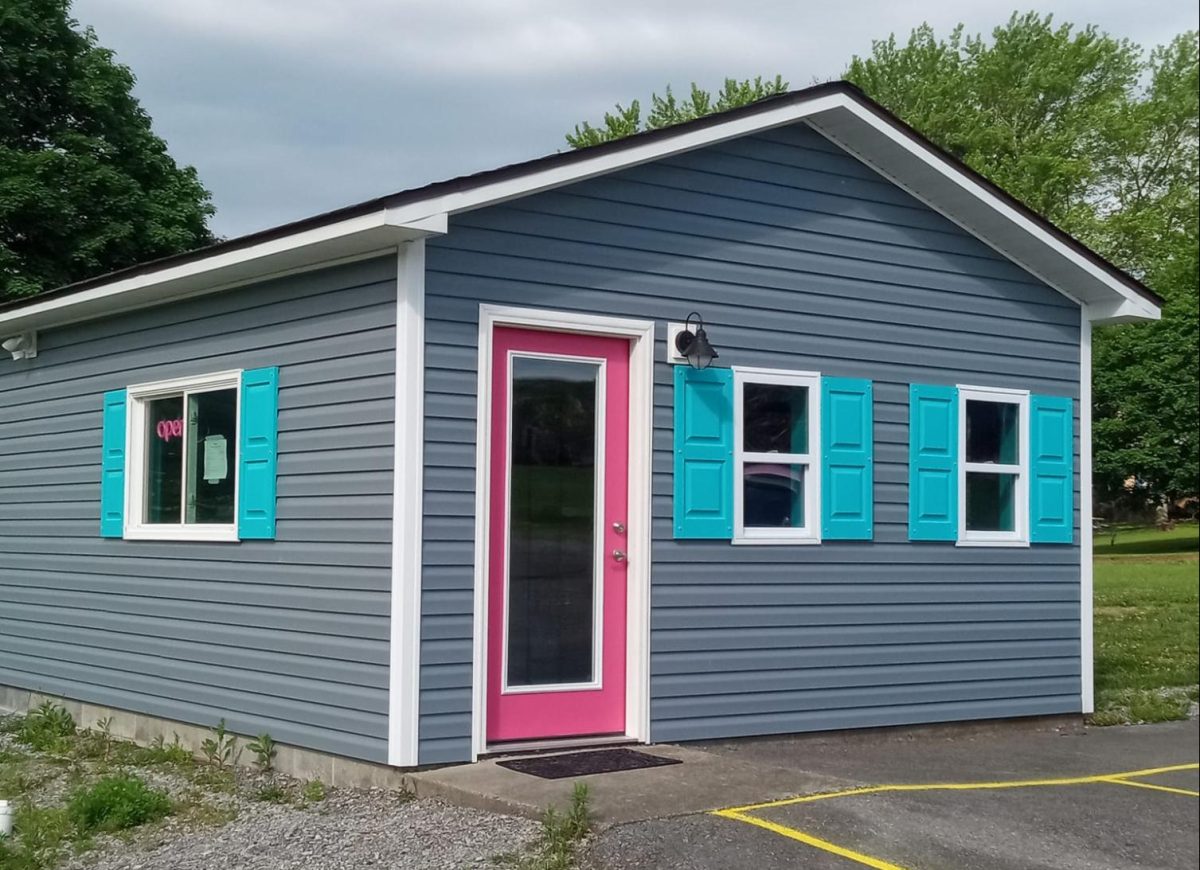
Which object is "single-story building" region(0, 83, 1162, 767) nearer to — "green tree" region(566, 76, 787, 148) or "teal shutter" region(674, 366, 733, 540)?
"teal shutter" region(674, 366, 733, 540)

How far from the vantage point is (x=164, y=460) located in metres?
9.02

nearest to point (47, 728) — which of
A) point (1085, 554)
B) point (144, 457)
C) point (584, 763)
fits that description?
point (144, 457)

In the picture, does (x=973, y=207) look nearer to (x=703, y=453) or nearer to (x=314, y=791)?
(x=703, y=453)

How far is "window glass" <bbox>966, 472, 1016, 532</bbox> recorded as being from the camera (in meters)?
9.31

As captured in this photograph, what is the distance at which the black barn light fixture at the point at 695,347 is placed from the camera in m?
7.93

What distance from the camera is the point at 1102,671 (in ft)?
42.0

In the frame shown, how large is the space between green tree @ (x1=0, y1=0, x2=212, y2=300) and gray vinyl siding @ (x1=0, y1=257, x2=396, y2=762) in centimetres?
1014

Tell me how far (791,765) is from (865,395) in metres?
2.47

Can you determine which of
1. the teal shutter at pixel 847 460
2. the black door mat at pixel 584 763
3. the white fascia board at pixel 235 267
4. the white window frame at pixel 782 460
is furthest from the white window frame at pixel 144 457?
the teal shutter at pixel 847 460

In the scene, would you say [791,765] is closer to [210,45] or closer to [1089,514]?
[1089,514]

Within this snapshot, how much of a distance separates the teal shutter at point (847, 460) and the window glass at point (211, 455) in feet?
11.9

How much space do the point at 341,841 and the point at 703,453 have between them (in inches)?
123

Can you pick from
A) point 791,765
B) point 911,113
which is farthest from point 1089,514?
point 911,113

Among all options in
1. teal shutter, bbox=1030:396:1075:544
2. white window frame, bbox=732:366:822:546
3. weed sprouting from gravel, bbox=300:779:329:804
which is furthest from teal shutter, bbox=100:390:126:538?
Answer: teal shutter, bbox=1030:396:1075:544
